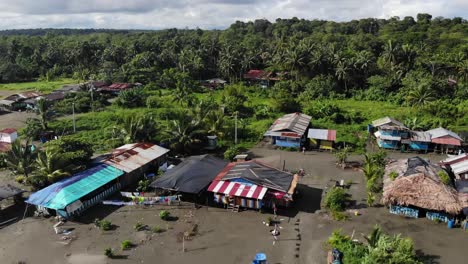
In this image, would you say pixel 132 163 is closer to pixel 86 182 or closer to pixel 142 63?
pixel 86 182

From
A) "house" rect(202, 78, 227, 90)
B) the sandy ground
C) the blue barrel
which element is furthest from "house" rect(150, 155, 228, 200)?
"house" rect(202, 78, 227, 90)

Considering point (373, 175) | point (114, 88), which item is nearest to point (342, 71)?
point (373, 175)

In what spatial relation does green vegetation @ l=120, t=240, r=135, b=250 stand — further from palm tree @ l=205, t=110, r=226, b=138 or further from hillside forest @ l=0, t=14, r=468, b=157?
palm tree @ l=205, t=110, r=226, b=138

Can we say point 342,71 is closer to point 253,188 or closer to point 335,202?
point 335,202

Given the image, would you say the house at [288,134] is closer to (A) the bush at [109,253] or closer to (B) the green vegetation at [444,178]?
(B) the green vegetation at [444,178]

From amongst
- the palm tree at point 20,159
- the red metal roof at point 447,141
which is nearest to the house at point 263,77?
the red metal roof at point 447,141

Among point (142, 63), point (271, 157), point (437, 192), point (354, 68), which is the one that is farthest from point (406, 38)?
point (437, 192)
